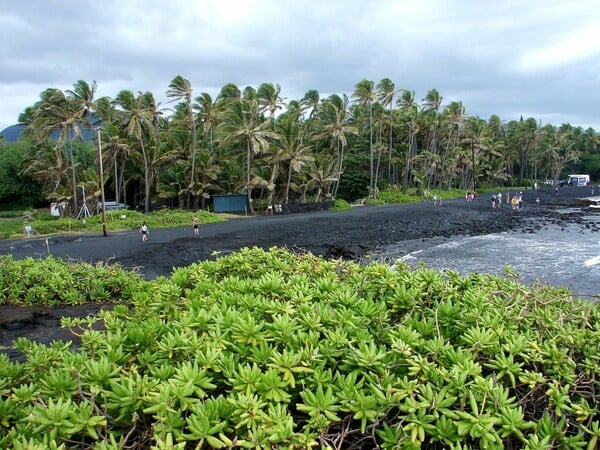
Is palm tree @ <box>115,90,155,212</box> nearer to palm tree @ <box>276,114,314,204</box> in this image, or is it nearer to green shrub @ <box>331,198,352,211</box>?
palm tree @ <box>276,114,314,204</box>

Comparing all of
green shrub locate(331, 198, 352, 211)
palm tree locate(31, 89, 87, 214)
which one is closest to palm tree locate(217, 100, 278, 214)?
green shrub locate(331, 198, 352, 211)

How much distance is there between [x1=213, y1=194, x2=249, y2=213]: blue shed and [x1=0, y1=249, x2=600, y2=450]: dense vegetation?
37075 mm

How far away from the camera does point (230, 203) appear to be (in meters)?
39.8

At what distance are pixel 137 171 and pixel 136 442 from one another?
43005 millimetres

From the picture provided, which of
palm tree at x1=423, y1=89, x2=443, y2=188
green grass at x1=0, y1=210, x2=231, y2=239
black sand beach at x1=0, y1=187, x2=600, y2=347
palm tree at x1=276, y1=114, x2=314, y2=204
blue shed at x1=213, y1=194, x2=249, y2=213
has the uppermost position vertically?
palm tree at x1=423, y1=89, x2=443, y2=188

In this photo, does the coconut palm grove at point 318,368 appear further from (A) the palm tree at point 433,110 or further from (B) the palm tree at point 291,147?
(A) the palm tree at point 433,110

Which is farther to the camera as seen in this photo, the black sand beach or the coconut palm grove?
the black sand beach

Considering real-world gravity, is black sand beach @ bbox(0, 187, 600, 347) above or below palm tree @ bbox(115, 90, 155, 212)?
below

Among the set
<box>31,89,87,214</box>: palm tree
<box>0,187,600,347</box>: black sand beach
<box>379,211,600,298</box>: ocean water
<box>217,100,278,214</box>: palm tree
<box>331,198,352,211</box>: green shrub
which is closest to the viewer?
<box>0,187,600,347</box>: black sand beach

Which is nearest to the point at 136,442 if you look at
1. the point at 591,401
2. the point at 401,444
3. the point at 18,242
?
the point at 401,444

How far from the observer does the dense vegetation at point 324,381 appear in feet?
6.24

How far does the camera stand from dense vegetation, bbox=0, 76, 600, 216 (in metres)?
35.7

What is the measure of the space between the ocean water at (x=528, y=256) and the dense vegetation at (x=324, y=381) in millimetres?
13686

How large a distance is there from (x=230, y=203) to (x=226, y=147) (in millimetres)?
5537
